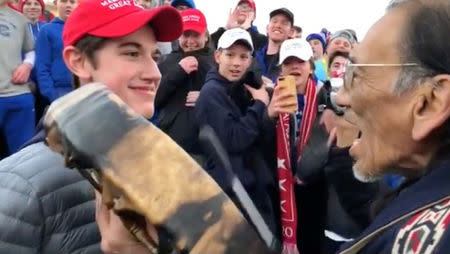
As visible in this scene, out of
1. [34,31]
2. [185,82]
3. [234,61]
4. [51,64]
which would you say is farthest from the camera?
[34,31]

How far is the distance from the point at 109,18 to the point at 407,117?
3.11 ft

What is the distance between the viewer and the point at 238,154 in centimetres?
387

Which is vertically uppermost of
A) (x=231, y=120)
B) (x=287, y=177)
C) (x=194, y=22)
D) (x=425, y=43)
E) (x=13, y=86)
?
(x=425, y=43)

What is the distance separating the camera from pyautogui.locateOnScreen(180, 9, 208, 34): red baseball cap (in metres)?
4.93

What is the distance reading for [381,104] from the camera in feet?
4.49

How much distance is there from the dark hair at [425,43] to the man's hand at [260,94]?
9.17 ft

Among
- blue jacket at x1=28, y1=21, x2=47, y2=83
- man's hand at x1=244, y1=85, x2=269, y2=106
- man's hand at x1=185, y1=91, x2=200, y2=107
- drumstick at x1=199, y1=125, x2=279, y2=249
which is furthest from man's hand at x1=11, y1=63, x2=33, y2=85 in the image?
Answer: drumstick at x1=199, y1=125, x2=279, y2=249

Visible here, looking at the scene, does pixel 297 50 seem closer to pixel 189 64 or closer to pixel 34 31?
pixel 189 64

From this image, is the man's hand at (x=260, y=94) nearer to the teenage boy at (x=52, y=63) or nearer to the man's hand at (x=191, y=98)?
the man's hand at (x=191, y=98)

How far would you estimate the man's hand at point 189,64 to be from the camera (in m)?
4.82

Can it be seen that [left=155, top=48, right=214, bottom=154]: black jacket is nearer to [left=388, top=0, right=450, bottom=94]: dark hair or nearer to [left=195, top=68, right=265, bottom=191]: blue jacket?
[left=195, top=68, right=265, bottom=191]: blue jacket

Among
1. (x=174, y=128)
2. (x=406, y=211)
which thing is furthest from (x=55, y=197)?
(x=174, y=128)

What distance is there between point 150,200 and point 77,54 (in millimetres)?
966

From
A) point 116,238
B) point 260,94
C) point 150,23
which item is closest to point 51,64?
point 260,94
